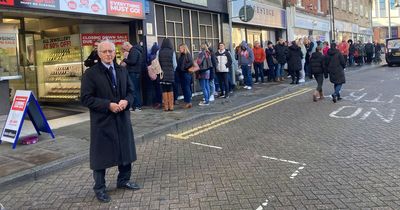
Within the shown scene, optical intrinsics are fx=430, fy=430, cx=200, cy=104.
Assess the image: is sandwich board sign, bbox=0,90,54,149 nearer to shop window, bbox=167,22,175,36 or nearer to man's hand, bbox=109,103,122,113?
man's hand, bbox=109,103,122,113

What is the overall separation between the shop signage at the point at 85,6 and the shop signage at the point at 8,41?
4.21 ft

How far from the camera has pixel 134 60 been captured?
1070 centimetres

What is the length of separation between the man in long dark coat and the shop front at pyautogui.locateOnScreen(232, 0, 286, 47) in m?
11.0

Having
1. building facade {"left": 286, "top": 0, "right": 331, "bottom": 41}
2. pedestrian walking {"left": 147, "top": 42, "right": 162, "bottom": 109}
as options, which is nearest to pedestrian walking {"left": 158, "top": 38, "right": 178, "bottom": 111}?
pedestrian walking {"left": 147, "top": 42, "right": 162, "bottom": 109}

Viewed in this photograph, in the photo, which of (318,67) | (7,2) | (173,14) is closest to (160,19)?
(173,14)

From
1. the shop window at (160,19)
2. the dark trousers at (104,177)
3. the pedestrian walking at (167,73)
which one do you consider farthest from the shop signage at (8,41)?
the dark trousers at (104,177)

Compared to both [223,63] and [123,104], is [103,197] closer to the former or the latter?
[123,104]

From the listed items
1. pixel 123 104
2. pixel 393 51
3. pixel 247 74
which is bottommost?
pixel 123 104

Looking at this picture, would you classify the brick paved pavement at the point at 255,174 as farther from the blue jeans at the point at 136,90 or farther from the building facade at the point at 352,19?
the building facade at the point at 352,19

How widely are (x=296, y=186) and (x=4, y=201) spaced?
349cm

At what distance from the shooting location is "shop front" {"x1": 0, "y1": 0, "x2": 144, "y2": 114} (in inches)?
449

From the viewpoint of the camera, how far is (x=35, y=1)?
355 inches

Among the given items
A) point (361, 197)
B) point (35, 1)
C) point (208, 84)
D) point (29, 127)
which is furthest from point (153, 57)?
point (361, 197)

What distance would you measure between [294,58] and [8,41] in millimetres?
10107
